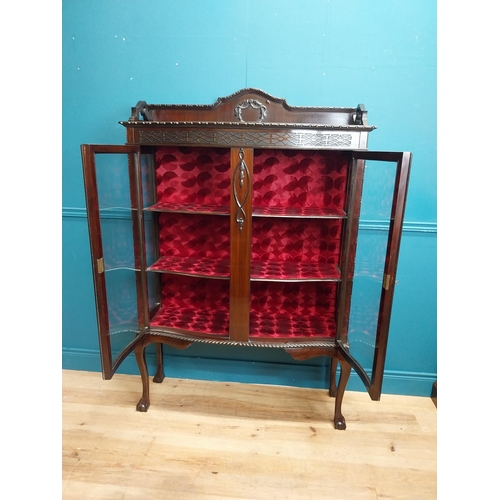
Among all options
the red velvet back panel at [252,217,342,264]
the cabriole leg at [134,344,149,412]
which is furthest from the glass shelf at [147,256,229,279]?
the cabriole leg at [134,344,149,412]

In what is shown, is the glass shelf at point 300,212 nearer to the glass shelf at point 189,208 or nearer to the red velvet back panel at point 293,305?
the glass shelf at point 189,208

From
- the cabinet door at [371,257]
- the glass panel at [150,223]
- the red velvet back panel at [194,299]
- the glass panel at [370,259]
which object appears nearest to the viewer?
the cabinet door at [371,257]

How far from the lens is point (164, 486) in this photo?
5.51ft

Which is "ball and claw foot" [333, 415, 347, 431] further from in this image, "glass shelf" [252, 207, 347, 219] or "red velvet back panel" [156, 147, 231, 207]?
"red velvet back panel" [156, 147, 231, 207]

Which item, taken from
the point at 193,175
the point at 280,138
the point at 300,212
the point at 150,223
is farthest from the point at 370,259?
the point at 150,223

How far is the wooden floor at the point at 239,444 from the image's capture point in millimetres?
1682

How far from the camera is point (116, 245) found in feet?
6.07

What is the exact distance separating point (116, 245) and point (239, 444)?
1.16 meters

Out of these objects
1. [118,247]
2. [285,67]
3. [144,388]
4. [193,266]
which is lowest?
[144,388]

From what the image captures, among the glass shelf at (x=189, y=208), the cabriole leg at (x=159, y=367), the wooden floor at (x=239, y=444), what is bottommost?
the wooden floor at (x=239, y=444)

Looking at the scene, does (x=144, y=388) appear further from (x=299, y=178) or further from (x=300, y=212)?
(x=299, y=178)

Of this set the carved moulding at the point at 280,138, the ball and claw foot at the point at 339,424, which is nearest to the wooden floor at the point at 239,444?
the ball and claw foot at the point at 339,424

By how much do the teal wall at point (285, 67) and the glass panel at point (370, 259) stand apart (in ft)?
1.32

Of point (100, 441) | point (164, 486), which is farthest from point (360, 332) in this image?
point (100, 441)
